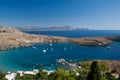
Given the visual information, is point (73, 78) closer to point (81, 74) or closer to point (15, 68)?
point (81, 74)

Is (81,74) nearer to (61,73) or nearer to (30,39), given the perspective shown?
(61,73)

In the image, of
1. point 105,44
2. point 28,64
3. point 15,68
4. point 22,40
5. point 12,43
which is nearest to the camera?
point 15,68

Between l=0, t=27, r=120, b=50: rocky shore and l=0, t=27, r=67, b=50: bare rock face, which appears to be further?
l=0, t=27, r=120, b=50: rocky shore

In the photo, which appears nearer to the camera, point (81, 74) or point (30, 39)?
point (81, 74)

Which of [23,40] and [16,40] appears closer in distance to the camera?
[16,40]

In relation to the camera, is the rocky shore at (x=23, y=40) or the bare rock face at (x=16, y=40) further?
the rocky shore at (x=23, y=40)

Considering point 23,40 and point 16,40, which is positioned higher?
point 16,40

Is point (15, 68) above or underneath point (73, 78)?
underneath

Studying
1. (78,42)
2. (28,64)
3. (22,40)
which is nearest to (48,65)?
(28,64)

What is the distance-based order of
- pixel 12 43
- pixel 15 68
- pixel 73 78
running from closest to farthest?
pixel 73 78
pixel 15 68
pixel 12 43
